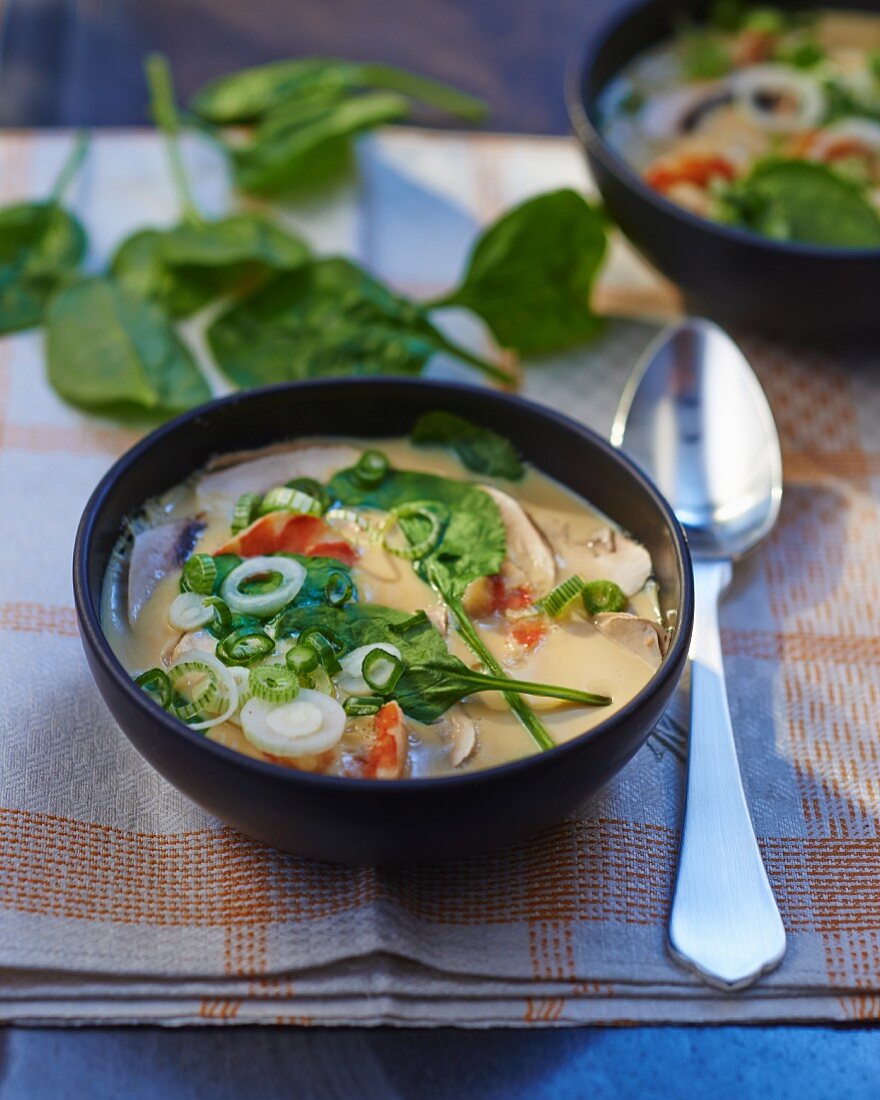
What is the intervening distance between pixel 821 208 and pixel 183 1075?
1580 mm

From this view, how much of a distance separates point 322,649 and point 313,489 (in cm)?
34

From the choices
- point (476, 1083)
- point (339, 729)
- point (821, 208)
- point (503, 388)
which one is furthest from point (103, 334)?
point (476, 1083)

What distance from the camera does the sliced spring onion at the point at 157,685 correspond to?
4.57 ft

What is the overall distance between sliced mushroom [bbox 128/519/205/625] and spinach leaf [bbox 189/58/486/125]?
48.0 inches

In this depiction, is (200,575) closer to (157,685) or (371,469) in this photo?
(157,685)

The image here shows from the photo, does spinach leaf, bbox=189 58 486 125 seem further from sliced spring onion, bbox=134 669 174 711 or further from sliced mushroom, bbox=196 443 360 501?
sliced spring onion, bbox=134 669 174 711

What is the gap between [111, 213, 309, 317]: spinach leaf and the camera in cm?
215

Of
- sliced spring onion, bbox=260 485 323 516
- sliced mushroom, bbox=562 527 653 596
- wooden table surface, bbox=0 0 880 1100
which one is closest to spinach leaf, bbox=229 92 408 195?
sliced spring onion, bbox=260 485 323 516

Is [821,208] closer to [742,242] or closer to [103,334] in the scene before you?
[742,242]

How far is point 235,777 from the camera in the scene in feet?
4.07

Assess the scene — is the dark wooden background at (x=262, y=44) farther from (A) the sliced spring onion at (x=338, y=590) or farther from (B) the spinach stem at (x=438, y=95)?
(A) the sliced spring onion at (x=338, y=590)

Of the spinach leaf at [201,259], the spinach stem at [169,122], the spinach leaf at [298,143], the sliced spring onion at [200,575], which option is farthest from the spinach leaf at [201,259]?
the sliced spring onion at [200,575]

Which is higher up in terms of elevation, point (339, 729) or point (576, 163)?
point (339, 729)

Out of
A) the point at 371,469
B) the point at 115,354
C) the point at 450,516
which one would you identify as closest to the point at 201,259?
the point at 115,354
